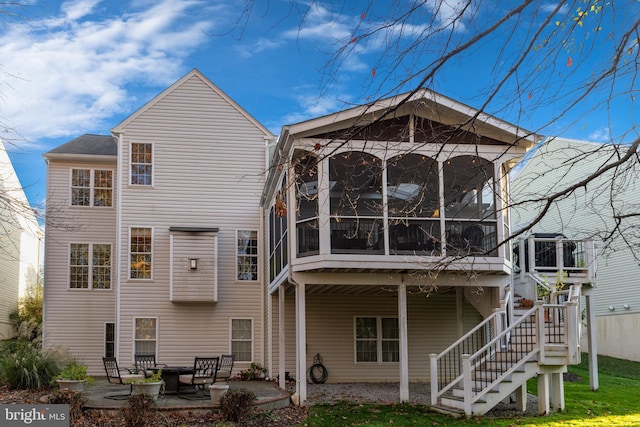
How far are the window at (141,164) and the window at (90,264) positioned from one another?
2525mm

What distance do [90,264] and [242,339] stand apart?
5373 mm

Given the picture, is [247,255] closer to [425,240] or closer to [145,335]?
[145,335]

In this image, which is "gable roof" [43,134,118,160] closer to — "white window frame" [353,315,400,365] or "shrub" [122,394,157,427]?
"white window frame" [353,315,400,365]

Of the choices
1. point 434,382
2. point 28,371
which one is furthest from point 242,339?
point 434,382

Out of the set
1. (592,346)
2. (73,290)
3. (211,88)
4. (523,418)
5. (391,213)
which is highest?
(211,88)

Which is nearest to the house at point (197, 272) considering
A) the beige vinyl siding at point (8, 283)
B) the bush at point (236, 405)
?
the bush at point (236, 405)

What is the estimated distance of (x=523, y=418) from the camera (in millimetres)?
13641

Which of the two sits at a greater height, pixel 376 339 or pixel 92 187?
pixel 92 187

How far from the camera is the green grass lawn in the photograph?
13.1 meters

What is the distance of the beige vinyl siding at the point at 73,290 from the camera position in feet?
74.1

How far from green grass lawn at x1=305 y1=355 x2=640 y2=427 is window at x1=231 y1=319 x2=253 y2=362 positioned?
762 centimetres

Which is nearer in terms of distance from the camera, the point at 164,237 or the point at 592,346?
the point at 592,346

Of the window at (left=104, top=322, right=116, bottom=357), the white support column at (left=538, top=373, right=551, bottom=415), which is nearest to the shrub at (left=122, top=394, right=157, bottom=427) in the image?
the white support column at (left=538, top=373, right=551, bottom=415)

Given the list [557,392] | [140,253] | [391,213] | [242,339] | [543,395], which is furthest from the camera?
[242,339]
